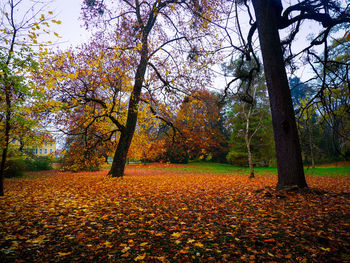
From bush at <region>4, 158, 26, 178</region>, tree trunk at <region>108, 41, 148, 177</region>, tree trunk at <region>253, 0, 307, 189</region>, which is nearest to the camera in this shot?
tree trunk at <region>253, 0, 307, 189</region>

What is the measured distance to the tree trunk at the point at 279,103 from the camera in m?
Result: 4.51

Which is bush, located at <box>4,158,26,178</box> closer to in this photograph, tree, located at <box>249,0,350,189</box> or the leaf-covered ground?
the leaf-covered ground

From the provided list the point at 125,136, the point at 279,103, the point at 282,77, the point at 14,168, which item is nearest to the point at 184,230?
the point at 279,103

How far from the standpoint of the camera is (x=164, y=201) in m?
4.87

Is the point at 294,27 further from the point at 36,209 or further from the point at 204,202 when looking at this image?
the point at 36,209

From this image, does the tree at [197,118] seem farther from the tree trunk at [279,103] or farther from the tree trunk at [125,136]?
the tree trunk at [279,103]

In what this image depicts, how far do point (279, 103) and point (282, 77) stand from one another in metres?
0.73

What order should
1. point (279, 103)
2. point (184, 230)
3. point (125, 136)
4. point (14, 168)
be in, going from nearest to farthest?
point (184, 230)
point (279, 103)
point (125, 136)
point (14, 168)

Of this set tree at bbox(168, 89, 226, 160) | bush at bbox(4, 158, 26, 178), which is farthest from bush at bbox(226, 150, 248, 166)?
bush at bbox(4, 158, 26, 178)

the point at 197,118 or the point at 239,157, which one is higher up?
the point at 197,118

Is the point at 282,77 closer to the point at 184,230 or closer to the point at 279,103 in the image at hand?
the point at 279,103

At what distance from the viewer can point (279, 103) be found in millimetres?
4652

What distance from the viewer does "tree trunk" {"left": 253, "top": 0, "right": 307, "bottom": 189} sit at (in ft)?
14.8

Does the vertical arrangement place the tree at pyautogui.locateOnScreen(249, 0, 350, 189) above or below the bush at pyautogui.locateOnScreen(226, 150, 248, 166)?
above
